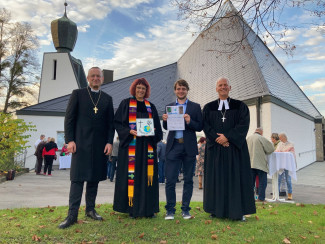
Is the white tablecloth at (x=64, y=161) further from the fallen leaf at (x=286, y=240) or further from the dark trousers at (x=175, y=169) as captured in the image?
the fallen leaf at (x=286, y=240)

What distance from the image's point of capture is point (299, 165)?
2002cm

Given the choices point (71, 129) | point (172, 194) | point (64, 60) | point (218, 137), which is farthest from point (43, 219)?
point (64, 60)

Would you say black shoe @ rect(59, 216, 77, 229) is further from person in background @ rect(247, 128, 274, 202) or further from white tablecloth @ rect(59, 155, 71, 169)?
white tablecloth @ rect(59, 155, 71, 169)

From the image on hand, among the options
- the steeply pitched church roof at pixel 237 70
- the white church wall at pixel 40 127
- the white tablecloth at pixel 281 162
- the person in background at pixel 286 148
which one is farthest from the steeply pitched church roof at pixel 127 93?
the white tablecloth at pixel 281 162

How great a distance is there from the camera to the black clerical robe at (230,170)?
16.0ft

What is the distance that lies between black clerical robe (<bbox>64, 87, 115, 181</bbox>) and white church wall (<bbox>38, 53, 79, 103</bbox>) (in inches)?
1052

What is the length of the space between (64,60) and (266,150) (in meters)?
27.3

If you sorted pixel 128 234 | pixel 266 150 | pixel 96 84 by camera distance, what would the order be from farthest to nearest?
pixel 266 150
pixel 96 84
pixel 128 234

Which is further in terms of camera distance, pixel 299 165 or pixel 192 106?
pixel 299 165

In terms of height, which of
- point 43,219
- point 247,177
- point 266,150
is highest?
point 266,150

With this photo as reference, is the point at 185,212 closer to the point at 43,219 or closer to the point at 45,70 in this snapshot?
the point at 43,219

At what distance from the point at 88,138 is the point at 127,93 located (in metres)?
20.5

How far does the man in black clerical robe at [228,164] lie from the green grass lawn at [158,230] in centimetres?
26

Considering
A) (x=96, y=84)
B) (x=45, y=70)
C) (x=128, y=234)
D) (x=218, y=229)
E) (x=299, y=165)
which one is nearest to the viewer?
(x=128, y=234)
